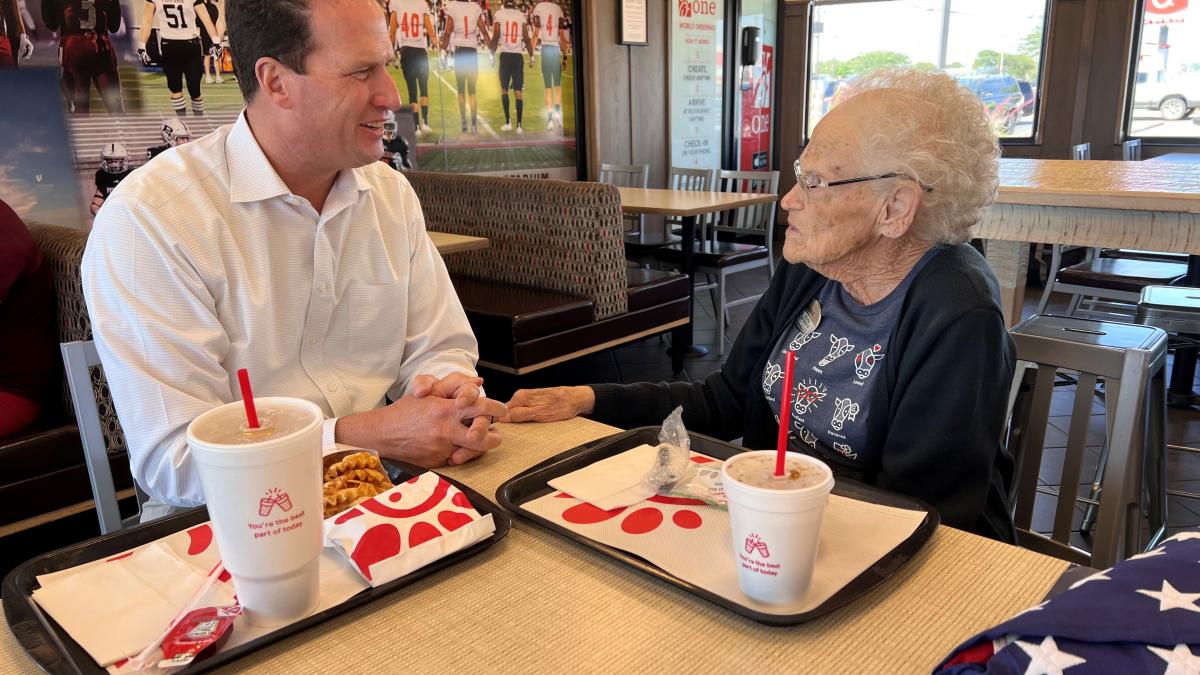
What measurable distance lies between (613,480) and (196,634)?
51cm

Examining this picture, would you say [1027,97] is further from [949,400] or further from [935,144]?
[949,400]

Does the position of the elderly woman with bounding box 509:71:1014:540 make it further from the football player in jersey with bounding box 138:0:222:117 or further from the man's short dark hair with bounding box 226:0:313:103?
the football player in jersey with bounding box 138:0:222:117

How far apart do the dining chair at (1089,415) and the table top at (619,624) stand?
→ 56 centimetres

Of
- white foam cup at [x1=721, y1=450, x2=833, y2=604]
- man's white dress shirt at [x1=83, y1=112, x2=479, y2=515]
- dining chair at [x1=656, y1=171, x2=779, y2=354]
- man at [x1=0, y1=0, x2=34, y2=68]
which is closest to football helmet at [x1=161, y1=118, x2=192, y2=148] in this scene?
man at [x1=0, y1=0, x2=34, y2=68]

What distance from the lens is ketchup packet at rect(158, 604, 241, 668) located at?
2.30 ft

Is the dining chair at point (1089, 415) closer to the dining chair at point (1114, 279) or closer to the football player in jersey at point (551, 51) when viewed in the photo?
the dining chair at point (1114, 279)

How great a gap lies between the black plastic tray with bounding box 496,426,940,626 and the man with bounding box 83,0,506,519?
14 centimetres

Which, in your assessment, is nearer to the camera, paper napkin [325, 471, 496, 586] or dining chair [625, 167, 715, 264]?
paper napkin [325, 471, 496, 586]

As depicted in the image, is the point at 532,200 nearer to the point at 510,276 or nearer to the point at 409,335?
the point at 510,276

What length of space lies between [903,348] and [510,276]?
2.83 meters

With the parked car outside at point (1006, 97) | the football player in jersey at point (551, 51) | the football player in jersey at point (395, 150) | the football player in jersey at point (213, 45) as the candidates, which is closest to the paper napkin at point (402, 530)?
the football player in jersey at point (213, 45)

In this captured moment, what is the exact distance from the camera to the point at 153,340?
1.22 meters

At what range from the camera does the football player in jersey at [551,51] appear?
5.76m

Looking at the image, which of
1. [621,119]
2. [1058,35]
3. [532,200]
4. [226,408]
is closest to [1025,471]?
[226,408]
